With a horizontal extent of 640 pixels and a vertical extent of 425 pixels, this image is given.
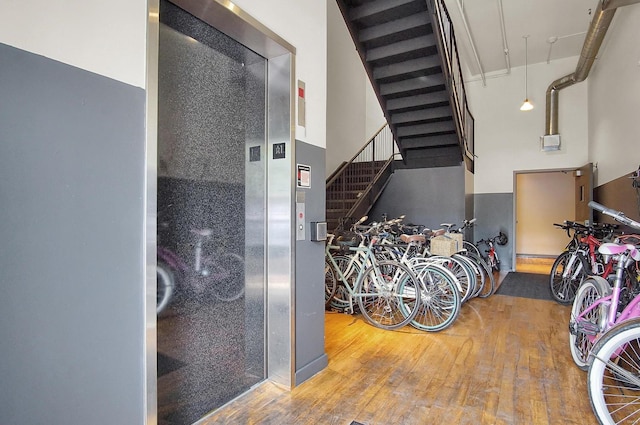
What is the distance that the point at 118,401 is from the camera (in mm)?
1337

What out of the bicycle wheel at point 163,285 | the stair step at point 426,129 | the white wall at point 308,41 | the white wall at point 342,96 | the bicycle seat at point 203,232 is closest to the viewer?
the bicycle wheel at point 163,285

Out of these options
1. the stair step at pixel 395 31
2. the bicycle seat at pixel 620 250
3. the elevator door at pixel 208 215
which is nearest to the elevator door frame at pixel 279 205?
the elevator door at pixel 208 215

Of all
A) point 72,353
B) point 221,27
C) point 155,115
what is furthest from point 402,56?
point 72,353

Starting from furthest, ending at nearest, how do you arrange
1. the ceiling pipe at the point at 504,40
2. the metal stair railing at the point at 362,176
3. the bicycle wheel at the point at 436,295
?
the metal stair railing at the point at 362,176, the ceiling pipe at the point at 504,40, the bicycle wheel at the point at 436,295

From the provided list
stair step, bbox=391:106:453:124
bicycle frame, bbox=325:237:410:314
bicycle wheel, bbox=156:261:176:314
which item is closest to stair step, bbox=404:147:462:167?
stair step, bbox=391:106:453:124

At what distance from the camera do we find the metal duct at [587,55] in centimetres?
422

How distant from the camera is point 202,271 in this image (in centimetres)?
199

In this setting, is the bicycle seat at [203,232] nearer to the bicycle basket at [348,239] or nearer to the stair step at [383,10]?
the bicycle basket at [348,239]

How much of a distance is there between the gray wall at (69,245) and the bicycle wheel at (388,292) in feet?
8.19

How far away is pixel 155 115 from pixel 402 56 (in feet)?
12.0

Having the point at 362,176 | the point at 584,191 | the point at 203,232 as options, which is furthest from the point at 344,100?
the point at 203,232

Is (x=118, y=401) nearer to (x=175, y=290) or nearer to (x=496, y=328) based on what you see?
(x=175, y=290)

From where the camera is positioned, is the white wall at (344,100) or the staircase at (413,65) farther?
the white wall at (344,100)

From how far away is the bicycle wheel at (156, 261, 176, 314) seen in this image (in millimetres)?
1729
